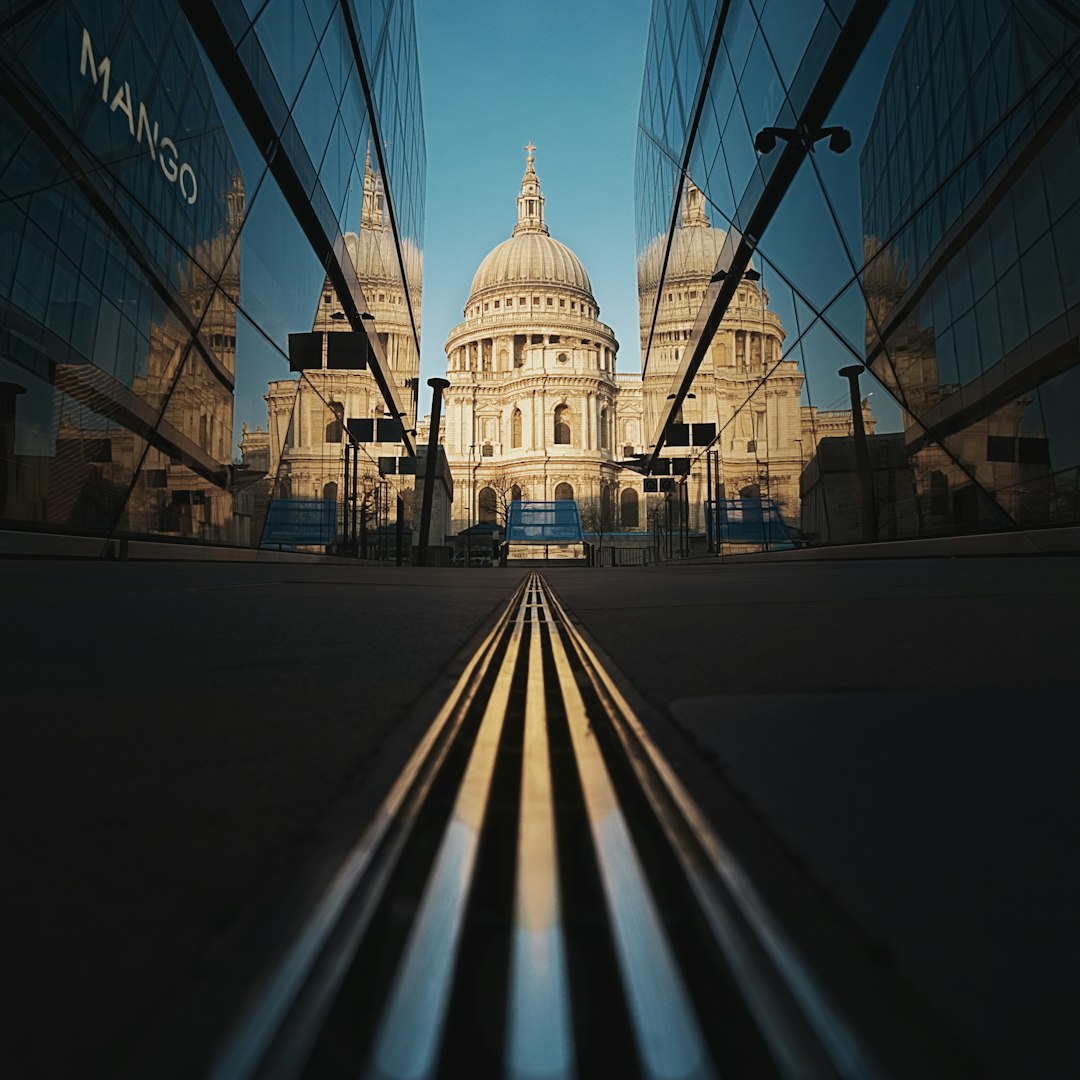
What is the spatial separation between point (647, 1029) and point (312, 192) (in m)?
10.3

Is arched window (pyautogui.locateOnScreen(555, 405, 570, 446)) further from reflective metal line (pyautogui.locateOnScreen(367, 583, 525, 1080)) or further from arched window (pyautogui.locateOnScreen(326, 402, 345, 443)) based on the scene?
reflective metal line (pyautogui.locateOnScreen(367, 583, 525, 1080))

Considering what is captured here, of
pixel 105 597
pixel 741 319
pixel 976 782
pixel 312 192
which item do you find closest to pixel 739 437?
pixel 741 319

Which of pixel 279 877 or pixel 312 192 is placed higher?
pixel 312 192

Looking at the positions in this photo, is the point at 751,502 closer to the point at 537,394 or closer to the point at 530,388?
the point at 537,394

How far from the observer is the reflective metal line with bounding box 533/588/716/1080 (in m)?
0.25

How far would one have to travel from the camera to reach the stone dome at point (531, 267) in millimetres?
66500

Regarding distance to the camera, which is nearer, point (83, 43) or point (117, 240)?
→ point (83, 43)

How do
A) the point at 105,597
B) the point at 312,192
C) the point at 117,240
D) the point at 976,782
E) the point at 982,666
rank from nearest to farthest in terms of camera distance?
the point at 976,782 → the point at 982,666 → the point at 105,597 → the point at 117,240 → the point at 312,192

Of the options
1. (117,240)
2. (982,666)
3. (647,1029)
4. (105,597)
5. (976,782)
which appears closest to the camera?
(647,1029)

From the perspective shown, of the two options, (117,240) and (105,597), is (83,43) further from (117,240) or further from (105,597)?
(105,597)

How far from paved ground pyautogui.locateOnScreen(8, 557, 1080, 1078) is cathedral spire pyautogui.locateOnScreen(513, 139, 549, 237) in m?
77.1

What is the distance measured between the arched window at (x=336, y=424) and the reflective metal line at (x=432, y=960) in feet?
38.3

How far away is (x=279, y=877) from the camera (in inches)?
14.9

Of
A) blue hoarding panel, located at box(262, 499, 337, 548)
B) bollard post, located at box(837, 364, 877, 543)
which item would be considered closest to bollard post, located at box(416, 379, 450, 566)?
blue hoarding panel, located at box(262, 499, 337, 548)
